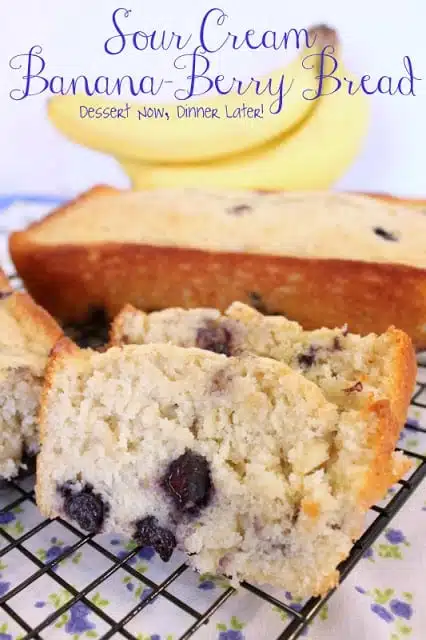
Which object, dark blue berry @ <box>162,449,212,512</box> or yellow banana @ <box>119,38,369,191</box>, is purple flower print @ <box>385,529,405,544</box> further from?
yellow banana @ <box>119,38,369,191</box>

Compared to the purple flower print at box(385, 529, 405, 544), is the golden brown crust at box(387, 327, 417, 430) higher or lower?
higher

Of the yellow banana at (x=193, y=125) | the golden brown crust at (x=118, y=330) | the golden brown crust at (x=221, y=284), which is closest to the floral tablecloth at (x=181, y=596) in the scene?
the golden brown crust at (x=118, y=330)

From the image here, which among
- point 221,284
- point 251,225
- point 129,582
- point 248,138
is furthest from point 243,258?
point 129,582

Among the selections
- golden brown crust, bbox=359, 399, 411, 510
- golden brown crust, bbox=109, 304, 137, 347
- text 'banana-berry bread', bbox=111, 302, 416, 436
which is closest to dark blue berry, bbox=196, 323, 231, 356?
text 'banana-berry bread', bbox=111, 302, 416, 436

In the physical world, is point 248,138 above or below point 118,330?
above

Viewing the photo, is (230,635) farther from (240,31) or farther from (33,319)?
(240,31)
